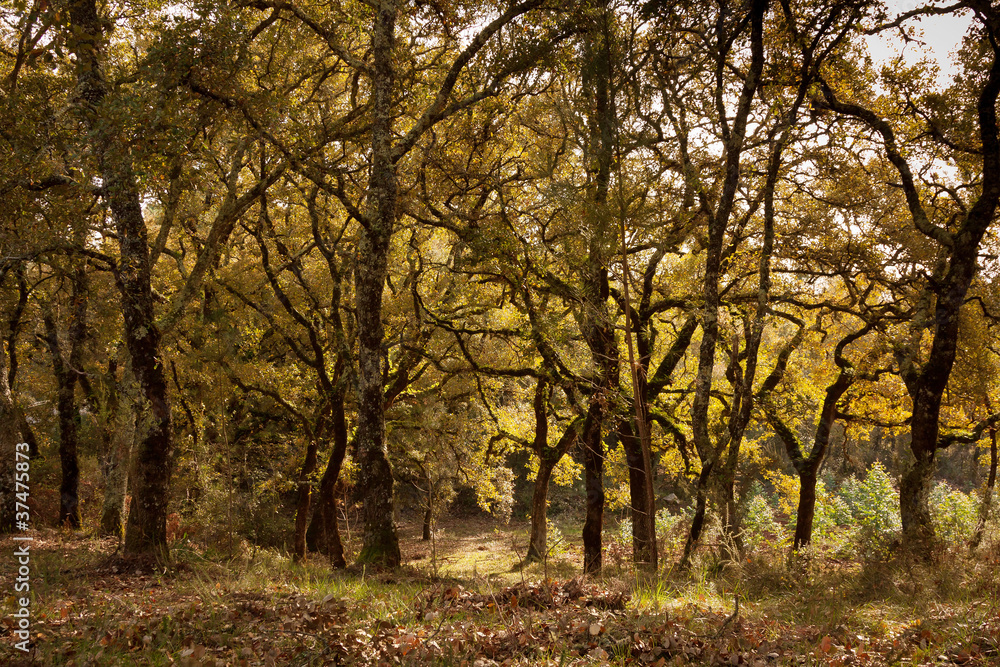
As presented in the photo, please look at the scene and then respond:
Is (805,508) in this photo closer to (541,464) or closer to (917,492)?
(917,492)

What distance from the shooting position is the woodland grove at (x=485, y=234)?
764cm

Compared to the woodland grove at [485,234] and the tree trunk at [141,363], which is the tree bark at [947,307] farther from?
the tree trunk at [141,363]

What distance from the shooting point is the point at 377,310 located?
26.2ft

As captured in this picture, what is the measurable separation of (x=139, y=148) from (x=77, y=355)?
9.07 metres

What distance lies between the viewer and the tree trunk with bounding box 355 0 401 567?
25.7 ft

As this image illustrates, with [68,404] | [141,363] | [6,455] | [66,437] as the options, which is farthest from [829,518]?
[68,404]

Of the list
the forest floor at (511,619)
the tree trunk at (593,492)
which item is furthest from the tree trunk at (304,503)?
the forest floor at (511,619)

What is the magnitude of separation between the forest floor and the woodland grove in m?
1.25

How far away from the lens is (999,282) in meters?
A: 11.3

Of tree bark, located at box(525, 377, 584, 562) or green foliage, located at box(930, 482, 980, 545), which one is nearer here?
green foliage, located at box(930, 482, 980, 545)

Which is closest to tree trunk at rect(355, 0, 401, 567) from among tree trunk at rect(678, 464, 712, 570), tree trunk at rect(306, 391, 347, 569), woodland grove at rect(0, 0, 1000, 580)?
woodland grove at rect(0, 0, 1000, 580)

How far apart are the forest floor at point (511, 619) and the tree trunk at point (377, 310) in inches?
39.9

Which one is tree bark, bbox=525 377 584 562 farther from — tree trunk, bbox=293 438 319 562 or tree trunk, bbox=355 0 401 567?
tree trunk, bbox=355 0 401 567

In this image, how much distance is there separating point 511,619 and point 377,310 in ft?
15.3
